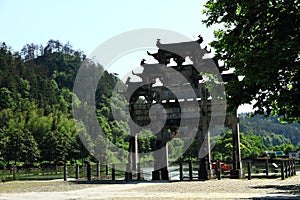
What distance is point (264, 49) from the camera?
536 inches

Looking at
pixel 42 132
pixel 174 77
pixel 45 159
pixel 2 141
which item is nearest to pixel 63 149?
pixel 45 159

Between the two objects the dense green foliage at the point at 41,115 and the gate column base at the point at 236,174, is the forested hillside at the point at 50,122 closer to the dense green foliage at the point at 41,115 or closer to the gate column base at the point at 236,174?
the dense green foliage at the point at 41,115

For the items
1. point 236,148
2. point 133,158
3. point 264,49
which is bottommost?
point 133,158

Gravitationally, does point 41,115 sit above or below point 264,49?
above

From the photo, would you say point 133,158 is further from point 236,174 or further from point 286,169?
point 286,169

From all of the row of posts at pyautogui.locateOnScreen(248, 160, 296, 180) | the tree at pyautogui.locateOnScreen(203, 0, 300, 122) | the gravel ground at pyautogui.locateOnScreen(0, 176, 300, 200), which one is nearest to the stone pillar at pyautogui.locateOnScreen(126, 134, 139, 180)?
the gravel ground at pyautogui.locateOnScreen(0, 176, 300, 200)

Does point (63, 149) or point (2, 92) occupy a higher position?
point (2, 92)

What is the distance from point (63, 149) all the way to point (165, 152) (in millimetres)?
49701

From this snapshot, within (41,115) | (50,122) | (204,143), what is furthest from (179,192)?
(41,115)

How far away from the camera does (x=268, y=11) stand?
14.5 metres

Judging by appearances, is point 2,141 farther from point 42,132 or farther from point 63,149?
point 42,132

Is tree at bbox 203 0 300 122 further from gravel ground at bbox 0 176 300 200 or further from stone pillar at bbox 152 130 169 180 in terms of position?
stone pillar at bbox 152 130 169 180

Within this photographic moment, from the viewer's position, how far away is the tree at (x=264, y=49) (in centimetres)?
1322

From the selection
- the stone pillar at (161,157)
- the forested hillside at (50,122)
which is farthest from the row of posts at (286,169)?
the forested hillside at (50,122)
